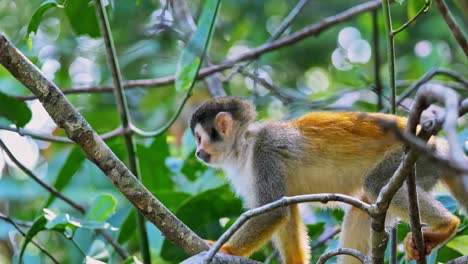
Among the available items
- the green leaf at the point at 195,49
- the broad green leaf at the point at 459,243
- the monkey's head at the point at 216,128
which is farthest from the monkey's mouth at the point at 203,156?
the broad green leaf at the point at 459,243

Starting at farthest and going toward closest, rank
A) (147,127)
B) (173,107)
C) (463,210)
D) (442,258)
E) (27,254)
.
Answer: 1. (173,107)
2. (147,127)
3. (27,254)
4. (442,258)
5. (463,210)

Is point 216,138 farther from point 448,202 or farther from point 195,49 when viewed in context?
point 448,202

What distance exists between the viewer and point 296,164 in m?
3.83

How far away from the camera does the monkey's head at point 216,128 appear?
4078mm

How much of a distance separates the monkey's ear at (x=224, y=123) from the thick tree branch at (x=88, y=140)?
1380mm

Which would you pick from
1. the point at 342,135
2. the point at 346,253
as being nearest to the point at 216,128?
the point at 342,135

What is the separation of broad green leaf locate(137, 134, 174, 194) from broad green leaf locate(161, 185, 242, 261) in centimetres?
57

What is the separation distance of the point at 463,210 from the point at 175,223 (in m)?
1.44

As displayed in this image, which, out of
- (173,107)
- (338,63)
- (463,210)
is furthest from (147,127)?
(463,210)

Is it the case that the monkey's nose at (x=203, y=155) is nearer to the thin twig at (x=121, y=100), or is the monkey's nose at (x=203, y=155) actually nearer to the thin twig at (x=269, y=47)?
the thin twig at (x=121, y=100)

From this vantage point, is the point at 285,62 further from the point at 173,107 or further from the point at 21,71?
the point at 21,71

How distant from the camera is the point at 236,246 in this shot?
355cm

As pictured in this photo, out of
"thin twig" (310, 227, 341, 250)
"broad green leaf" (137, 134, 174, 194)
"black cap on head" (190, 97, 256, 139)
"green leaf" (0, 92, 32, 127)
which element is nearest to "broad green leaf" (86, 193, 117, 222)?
"green leaf" (0, 92, 32, 127)

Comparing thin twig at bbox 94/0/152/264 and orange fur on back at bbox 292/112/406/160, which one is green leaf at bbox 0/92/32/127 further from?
orange fur on back at bbox 292/112/406/160
